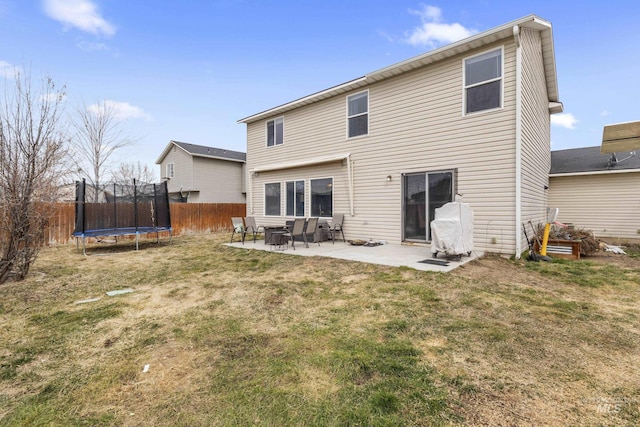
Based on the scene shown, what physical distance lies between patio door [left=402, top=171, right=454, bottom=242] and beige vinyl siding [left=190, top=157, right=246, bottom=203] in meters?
15.6

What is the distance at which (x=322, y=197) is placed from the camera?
10305 millimetres

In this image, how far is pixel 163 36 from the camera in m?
11.5

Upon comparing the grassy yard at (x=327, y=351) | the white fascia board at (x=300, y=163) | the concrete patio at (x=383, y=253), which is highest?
the white fascia board at (x=300, y=163)

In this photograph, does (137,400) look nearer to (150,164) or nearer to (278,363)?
(278,363)

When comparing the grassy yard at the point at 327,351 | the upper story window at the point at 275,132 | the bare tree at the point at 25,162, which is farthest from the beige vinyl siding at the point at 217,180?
the grassy yard at the point at 327,351

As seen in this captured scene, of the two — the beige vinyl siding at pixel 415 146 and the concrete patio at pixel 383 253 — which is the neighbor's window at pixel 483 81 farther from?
the concrete patio at pixel 383 253

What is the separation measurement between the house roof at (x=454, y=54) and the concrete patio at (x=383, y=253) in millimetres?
4904

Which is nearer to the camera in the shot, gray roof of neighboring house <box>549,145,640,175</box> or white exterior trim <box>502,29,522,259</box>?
white exterior trim <box>502,29,522,259</box>

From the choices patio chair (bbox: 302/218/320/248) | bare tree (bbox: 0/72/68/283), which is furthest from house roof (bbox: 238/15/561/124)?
bare tree (bbox: 0/72/68/283)

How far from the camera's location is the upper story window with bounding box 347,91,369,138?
9219 millimetres

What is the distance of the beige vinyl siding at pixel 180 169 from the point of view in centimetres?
1975

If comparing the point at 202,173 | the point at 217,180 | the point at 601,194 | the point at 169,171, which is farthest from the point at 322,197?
the point at 169,171

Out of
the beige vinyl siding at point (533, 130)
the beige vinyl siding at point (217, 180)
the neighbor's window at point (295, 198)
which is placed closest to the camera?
the beige vinyl siding at point (533, 130)

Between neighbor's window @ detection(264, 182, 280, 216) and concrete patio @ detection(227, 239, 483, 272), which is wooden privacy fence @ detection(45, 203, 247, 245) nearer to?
neighbor's window @ detection(264, 182, 280, 216)
